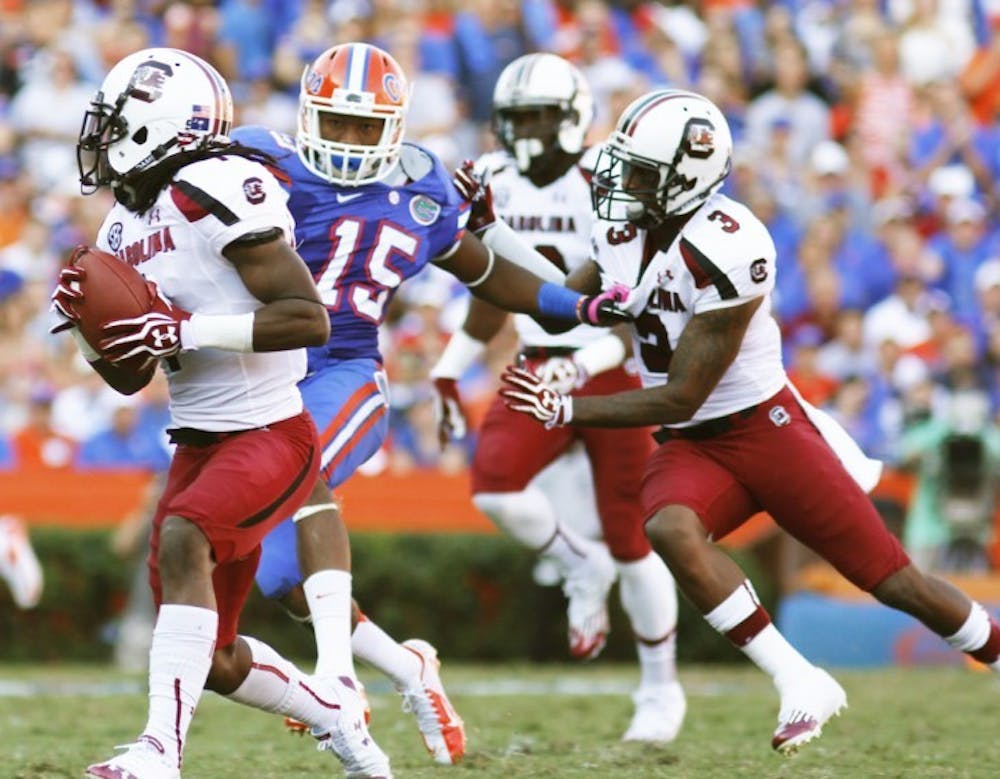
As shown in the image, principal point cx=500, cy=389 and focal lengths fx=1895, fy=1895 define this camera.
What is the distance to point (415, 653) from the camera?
6.09 metres

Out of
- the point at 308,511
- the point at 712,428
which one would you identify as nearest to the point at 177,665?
the point at 308,511

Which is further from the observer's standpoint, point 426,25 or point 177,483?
point 426,25

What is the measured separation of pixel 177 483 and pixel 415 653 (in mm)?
1352

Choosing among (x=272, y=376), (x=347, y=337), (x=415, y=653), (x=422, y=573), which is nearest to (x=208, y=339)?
(x=272, y=376)

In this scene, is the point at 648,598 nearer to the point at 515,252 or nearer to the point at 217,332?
the point at 515,252

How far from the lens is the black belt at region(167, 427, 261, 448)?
198 inches

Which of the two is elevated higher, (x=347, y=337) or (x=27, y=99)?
(x=27, y=99)

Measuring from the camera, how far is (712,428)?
5.82m

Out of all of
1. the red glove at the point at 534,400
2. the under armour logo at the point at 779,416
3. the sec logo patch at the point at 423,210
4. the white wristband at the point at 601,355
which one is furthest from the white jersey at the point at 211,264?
the white wristband at the point at 601,355

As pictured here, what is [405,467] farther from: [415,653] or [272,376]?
[272,376]

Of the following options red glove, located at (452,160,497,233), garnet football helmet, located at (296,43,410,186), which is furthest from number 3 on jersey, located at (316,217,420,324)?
red glove, located at (452,160,497,233)

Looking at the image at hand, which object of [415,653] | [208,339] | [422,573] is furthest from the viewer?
[422,573]

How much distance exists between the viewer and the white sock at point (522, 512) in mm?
7195

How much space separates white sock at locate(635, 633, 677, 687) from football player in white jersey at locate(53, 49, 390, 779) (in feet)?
6.91
